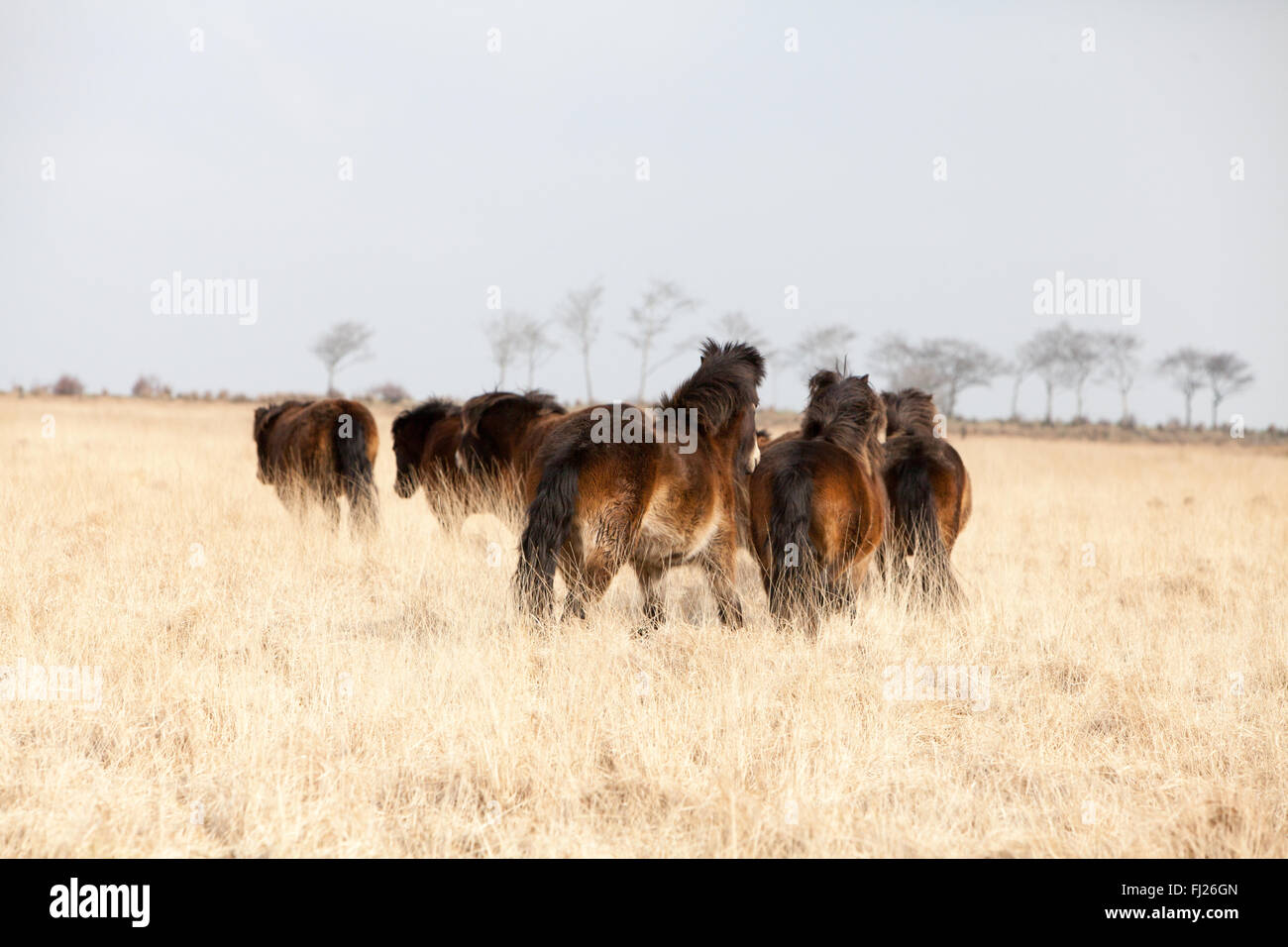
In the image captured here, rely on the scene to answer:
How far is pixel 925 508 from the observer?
23.1 ft

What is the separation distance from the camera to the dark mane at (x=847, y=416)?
6.23m

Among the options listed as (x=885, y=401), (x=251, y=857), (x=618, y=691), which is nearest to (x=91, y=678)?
(x=251, y=857)

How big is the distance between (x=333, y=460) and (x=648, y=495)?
580 cm

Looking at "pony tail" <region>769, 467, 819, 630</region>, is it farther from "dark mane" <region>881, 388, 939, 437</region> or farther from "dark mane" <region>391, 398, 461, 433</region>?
"dark mane" <region>391, 398, 461, 433</region>

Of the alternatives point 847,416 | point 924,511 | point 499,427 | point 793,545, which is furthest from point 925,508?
point 499,427

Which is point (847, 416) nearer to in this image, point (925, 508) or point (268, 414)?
point (925, 508)

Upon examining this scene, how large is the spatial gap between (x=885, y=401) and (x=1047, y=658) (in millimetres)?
2895

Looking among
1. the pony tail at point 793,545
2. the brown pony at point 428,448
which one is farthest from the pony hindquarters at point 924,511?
the brown pony at point 428,448

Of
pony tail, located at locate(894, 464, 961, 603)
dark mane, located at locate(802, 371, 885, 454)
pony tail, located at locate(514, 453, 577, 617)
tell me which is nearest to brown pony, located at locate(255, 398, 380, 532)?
pony tail, located at locate(514, 453, 577, 617)

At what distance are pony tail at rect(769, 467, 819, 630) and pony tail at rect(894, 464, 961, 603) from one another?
60.8 inches

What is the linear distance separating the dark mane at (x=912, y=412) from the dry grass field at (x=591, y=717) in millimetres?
1493

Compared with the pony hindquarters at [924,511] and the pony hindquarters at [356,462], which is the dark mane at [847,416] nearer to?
the pony hindquarters at [924,511]

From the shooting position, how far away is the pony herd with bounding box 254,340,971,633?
5.28m

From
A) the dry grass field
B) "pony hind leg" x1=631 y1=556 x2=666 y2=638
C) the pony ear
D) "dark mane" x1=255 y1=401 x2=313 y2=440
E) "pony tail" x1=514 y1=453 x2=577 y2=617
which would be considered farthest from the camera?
"dark mane" x1=255 y1=401 x2=313 y2=440
